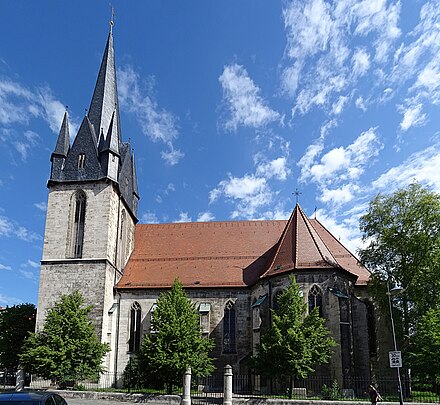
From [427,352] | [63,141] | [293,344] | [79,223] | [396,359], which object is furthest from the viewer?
[63,141]

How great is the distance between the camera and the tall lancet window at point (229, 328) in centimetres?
2725

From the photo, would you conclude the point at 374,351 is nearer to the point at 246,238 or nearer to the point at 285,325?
the point at 285,325

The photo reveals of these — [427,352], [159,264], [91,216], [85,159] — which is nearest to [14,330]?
[91,216]

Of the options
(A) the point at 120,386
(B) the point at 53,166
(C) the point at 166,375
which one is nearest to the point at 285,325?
(C) the point at 166,375

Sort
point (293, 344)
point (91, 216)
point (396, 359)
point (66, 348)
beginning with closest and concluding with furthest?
point (396, 359) < point (293, 344) < point (66, 348) < point (91, 216)

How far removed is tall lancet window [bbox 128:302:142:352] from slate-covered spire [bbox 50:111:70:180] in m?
9.97

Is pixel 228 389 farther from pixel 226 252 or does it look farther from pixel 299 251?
pixel 226 252

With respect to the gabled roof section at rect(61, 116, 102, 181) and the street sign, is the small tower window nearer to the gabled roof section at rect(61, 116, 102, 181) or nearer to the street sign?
the gabled roof section at rect(61, 116, 102, 181)

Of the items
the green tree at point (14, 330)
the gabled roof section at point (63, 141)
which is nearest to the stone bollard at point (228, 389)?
the green tree at point (14, 330)

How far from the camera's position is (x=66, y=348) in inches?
907

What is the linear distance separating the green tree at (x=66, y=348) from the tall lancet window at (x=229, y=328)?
23.3 ft

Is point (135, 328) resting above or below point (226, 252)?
below

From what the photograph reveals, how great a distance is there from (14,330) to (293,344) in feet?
67.8

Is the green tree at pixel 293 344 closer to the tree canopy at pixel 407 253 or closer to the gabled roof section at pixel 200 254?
the tree canopy at pixel 407 253
